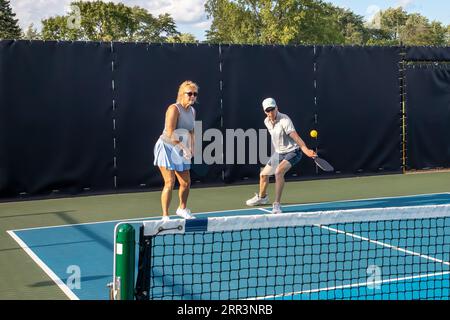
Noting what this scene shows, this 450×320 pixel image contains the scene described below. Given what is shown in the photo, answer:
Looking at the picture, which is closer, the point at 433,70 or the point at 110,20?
the point at 433,70

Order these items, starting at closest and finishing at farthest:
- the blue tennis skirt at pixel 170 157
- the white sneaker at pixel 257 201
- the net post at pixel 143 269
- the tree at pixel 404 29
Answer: the net post at pixel 143 269 → the blue tennis skirt at pixel 170 157 → the white sneaker at pixel 257 201 → the tree at pixel 404 29

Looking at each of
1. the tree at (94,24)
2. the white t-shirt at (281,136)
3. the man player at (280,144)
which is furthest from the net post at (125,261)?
the tree at (94,24)

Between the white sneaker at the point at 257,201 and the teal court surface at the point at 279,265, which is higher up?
the white sneaker at the point at 257,201

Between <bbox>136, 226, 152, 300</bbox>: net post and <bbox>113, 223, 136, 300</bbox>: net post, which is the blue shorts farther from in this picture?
<bbox>113, 223, 136, 300</bbox>: net post

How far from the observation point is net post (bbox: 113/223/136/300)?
10.1 ft

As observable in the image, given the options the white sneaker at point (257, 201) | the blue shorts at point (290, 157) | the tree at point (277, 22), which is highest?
the tree at point (277, 22)

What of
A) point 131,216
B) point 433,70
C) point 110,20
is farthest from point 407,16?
point 131,216

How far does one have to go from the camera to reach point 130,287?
3.12 metres

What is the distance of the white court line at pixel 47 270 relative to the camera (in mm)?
5066

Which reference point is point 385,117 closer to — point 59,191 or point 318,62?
point 318,62

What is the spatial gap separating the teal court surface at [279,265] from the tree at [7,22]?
6343cm

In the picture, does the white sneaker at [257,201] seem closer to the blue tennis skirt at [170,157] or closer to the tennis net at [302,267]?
the blue tennis skirt at [170,157]

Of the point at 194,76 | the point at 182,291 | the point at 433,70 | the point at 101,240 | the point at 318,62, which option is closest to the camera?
the point at 182,291

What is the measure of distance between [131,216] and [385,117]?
6535mm
